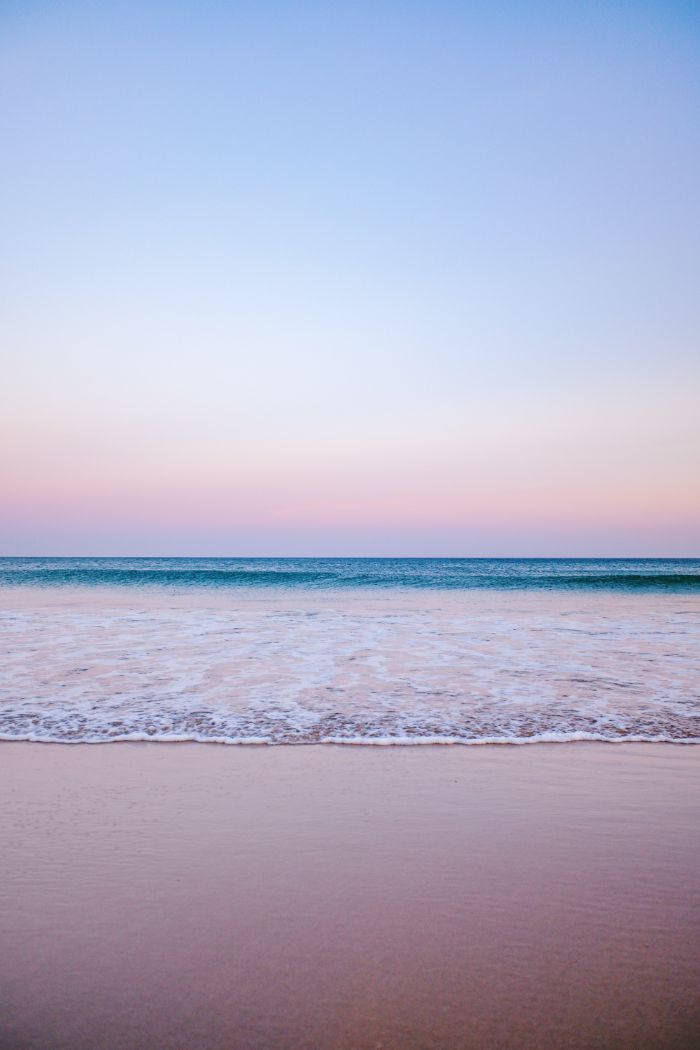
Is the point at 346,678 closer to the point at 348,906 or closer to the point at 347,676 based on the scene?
the point at 347,676

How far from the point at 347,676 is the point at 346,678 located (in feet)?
0.40

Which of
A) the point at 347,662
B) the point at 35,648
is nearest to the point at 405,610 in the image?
the point at 347,662

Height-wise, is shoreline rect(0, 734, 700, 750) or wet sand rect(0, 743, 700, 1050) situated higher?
wet sand rect(0, 743, 700, 1050)

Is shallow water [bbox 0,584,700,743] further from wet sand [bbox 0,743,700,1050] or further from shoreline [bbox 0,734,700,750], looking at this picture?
wet sand [bbox 0,743,700,1050]

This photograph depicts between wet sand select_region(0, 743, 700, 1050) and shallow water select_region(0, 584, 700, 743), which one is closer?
wet sand select_region(0, 743, 700, 1050)

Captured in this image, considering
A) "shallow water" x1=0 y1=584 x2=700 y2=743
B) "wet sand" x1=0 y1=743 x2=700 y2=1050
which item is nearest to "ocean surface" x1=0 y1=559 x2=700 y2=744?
"shallow water" x1=0 y1=584 x2=700 y2=743

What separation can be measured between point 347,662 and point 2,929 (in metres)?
6.46

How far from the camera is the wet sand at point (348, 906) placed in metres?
2.14

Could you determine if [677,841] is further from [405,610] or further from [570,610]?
[570,610]

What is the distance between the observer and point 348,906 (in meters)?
2.83

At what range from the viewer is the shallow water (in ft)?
18.5

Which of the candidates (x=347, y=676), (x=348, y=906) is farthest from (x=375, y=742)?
(x=347, y=676)

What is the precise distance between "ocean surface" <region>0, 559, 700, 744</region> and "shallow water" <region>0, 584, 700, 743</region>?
0.03m

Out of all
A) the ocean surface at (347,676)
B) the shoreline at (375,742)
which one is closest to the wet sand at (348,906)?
A: the shoreline at (375,742)
